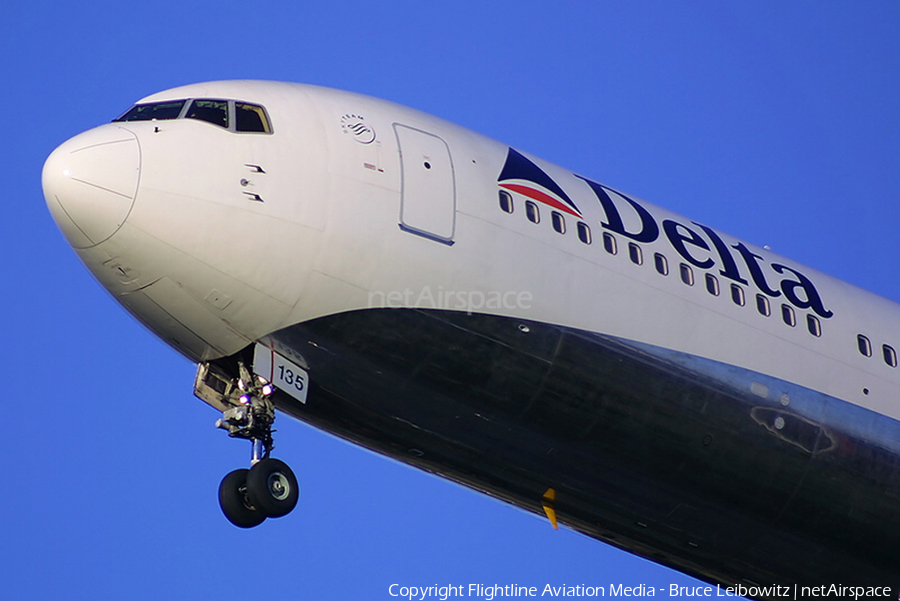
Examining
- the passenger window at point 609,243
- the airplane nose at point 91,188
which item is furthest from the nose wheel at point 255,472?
the passenger window at point 609,243

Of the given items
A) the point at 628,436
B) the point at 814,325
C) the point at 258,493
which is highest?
the point at 814,325

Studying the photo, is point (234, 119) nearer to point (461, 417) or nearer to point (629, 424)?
point (461, 417)

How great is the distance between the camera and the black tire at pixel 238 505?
21844 millimetres

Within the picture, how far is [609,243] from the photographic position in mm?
23984

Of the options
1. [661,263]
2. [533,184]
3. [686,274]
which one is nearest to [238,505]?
[533,184]

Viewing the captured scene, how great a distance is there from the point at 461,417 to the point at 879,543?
9.52 m

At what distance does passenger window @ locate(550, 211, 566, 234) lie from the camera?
23.4m

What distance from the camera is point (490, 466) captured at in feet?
78.1

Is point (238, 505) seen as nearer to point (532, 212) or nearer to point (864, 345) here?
point (532, 212)

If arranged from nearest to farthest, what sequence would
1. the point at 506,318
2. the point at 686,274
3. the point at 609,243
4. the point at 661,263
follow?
the point at 506,318
the point at 609,243
the point at 661,263
the point at 686,274

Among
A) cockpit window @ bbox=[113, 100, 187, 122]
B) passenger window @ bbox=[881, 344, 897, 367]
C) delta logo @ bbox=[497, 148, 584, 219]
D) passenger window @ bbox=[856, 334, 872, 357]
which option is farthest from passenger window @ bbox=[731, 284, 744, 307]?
cockpit window @ bbox=[113, 100, 187, 122]

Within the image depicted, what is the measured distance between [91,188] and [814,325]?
13.8 m

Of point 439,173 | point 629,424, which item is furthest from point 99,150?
point 629,424

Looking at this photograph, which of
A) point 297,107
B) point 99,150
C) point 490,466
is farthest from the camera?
point 490,466
